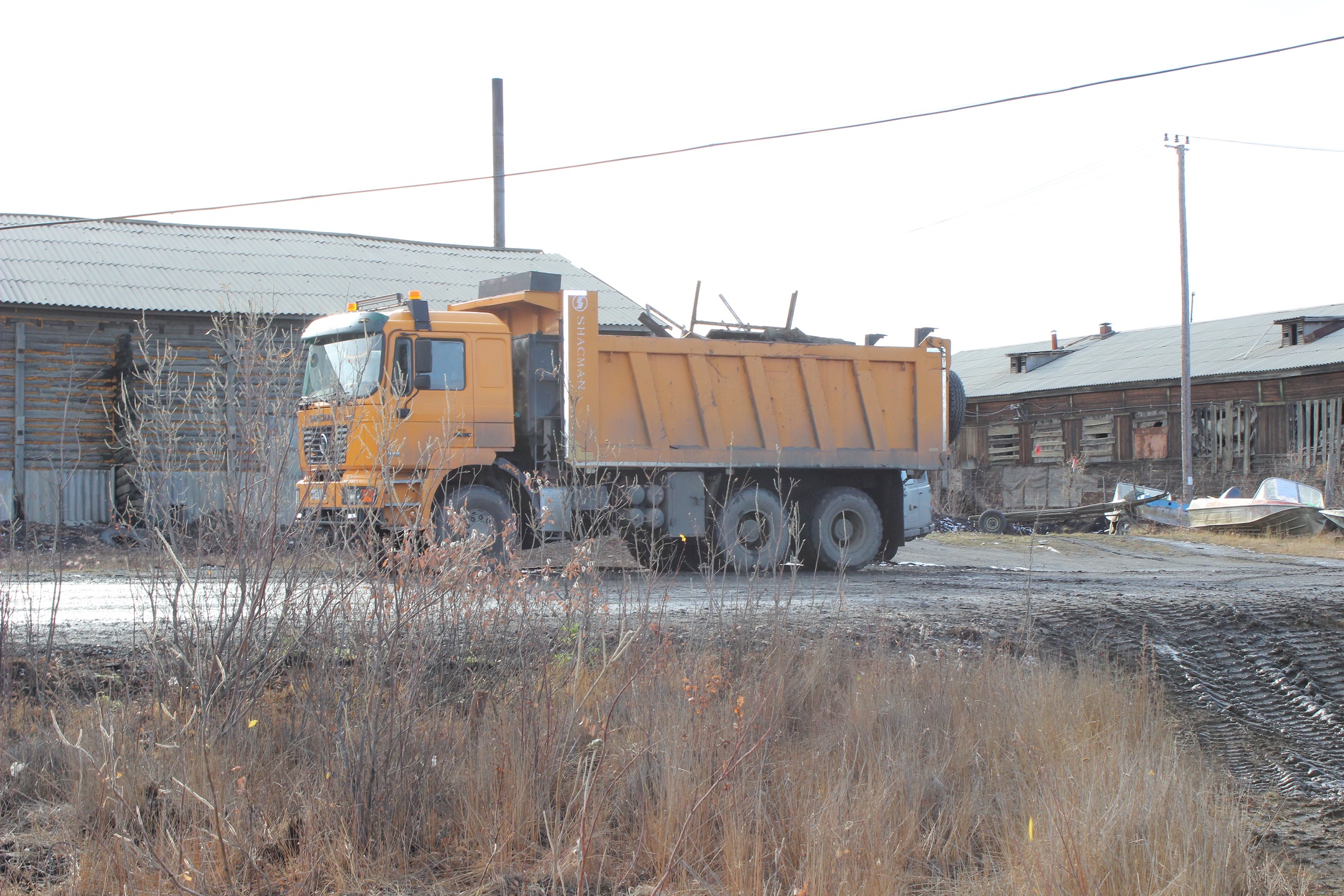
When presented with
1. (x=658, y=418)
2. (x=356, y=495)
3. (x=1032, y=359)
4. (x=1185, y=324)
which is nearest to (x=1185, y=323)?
(x=1185, y=324)

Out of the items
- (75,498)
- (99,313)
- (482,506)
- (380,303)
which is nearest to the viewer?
(482,506)

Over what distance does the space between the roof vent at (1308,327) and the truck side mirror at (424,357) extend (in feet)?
97.4

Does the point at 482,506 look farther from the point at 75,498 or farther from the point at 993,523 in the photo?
the point at 993,523

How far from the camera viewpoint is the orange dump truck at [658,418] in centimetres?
1165

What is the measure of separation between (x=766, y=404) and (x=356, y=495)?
25.8 feet

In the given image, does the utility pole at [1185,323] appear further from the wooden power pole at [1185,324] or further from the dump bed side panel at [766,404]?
the dump bed side panel at [766,404]

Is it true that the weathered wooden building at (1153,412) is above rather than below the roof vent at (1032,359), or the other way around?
below

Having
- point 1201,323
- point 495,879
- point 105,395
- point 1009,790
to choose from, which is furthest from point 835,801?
point 1201,323

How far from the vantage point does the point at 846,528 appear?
13.6 m

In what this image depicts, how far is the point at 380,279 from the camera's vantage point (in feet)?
71.9

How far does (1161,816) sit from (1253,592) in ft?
23.9

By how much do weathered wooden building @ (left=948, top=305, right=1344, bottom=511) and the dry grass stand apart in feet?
79.7

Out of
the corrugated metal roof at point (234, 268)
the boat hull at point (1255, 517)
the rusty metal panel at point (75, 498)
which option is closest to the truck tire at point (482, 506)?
the corrugated metal roof at point (234, 268)

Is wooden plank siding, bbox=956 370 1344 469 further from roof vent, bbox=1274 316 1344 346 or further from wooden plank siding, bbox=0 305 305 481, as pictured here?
wooden plank siding, bbox=0 305 305 481
